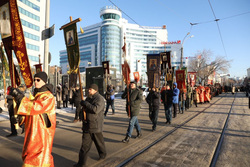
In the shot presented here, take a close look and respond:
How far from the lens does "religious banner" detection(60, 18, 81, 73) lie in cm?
501

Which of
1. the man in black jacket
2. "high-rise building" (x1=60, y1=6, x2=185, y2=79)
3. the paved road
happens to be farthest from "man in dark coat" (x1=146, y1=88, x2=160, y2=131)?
"high-rise building" (x1=60, y1=6, x2=185, y2=79)

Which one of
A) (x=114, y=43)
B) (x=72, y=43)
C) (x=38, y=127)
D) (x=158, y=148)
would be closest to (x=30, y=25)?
(x=72, y=43)

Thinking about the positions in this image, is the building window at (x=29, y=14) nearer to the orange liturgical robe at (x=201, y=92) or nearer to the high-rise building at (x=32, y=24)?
the high-rise building at (x=32, y=24)

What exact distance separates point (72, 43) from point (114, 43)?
93590 millimetres

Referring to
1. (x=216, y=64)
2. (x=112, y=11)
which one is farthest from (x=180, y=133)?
(x=112, y=11)

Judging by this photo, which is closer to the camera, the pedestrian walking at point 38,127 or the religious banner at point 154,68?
the pedestrian walking at point 38,127

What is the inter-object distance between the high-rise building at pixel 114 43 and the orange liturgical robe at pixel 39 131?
83.4 m

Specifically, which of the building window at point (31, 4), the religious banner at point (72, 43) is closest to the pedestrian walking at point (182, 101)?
the religious banner at point (72, 43)

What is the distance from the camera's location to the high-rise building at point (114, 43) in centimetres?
9575

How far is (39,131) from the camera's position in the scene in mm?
2531

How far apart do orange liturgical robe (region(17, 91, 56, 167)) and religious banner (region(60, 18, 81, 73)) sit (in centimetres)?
260

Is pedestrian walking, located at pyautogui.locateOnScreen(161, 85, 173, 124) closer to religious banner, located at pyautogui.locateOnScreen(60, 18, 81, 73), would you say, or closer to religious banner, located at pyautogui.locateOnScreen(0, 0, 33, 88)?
religious banner, located at pyautogui.locateOnScreen(60, 18, 81, 73)

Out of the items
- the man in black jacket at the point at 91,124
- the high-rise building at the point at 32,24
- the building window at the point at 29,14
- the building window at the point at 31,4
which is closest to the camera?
the man in black jacket at the point at 91,124

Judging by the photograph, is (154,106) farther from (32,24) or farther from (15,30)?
(32,24)
